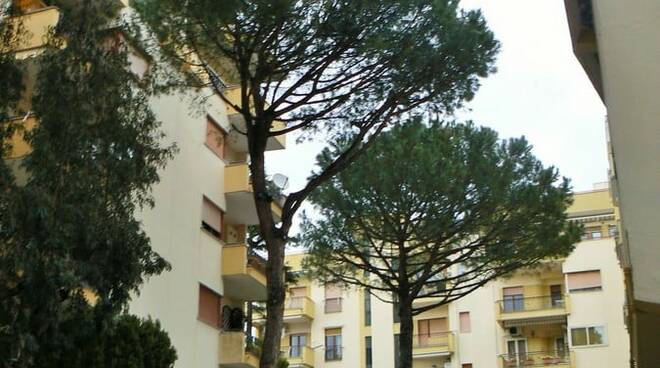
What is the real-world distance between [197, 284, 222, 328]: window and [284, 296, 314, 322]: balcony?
25.1 meters

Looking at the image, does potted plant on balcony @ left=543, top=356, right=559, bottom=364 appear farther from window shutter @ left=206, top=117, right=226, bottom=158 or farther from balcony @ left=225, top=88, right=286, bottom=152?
window shutter @ left=206, top=117, right=226, bottom=158

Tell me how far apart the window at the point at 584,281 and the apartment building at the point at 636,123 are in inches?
1479

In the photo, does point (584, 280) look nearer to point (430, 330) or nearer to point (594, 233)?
point (594, 233)

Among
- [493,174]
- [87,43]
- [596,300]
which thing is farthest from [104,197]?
[596,300]

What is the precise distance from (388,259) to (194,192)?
573cm

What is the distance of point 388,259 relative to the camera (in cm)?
2569

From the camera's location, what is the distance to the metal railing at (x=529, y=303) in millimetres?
46031

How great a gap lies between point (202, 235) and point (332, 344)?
27686 mm

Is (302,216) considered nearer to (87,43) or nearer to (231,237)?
(231,237)

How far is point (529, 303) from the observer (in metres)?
46.5

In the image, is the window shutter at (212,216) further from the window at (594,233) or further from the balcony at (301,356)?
the window at (594,233)

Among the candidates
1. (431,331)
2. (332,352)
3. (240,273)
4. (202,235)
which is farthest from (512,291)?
(202,235)

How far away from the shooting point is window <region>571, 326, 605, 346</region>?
44562 mm

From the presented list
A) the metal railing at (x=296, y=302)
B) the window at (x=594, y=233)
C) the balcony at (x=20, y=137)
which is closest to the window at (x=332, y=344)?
the metal railing at (x=296, y=302)
